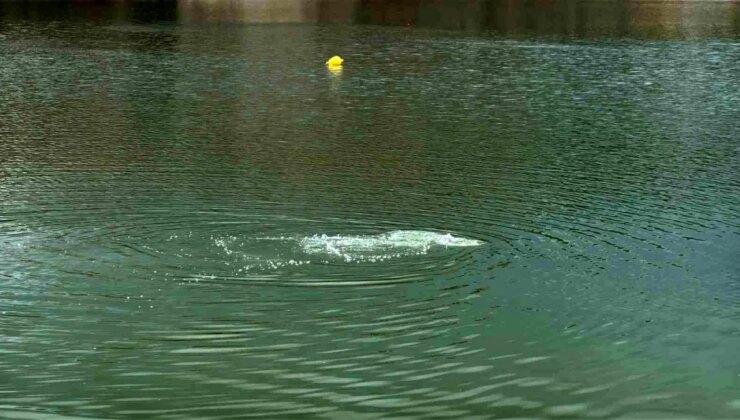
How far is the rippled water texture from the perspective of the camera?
11898mm

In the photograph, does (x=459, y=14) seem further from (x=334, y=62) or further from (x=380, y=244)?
(x=380, y=244)

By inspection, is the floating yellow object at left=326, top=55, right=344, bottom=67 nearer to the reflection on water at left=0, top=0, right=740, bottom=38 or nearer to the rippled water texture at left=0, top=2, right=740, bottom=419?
the rippled water texture at left=0, top=2, right=740, bottom=419

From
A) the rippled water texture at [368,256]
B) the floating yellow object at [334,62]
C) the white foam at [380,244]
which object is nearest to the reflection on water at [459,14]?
the floating yellow object at [334,62]

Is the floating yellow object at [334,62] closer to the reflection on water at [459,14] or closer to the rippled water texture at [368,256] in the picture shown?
the rippled water texture at [368,256]

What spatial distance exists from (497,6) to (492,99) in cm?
4572

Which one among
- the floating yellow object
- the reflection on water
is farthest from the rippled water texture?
the reflection on water

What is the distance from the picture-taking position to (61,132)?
2738 centimetres

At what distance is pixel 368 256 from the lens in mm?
15961

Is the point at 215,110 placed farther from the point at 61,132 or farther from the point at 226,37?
the point at 226,37

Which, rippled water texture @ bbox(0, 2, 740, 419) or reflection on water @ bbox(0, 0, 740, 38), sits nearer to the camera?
rippled water texture @ bbox(0, 2, 740, 419)

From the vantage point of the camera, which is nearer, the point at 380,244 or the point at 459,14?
the point at 380,244

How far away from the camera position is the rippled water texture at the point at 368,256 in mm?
11898

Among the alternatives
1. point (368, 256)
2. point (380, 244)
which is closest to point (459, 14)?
point (380, 244)

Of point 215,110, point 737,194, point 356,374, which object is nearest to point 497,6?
point 215,110
